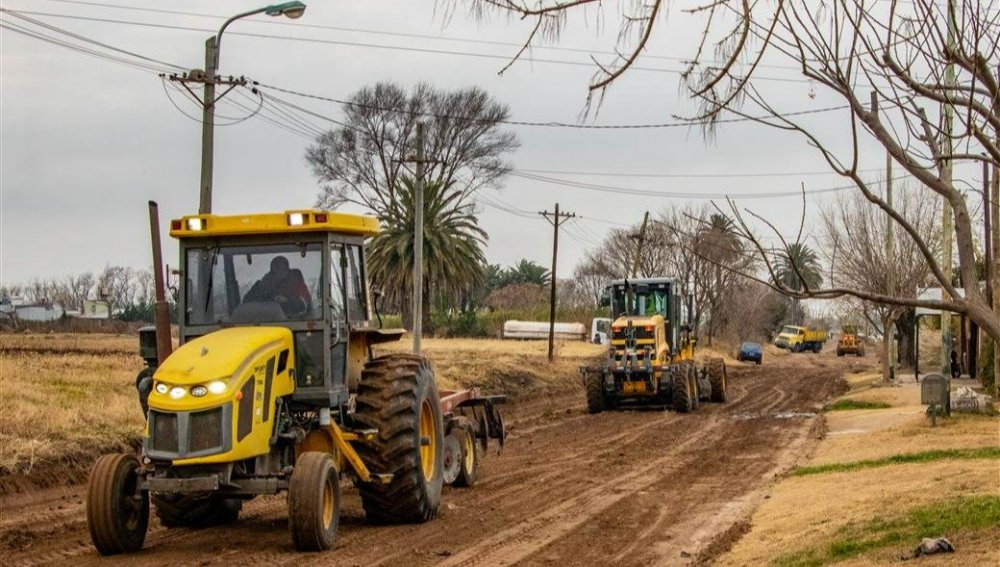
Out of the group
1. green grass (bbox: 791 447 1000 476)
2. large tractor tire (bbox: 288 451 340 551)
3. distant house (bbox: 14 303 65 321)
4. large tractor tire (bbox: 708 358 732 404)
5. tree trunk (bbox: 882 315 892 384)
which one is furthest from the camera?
distant house (bbox: 14 303 65 321)

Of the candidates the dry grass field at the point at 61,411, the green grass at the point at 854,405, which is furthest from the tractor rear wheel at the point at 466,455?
the green grass at the point at 854,405

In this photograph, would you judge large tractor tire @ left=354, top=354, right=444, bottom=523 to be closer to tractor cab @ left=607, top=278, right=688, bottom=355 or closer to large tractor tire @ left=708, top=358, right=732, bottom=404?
tractor cab @ left=607, top=278, right=688, bottom=355

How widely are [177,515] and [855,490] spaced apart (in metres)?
7.58

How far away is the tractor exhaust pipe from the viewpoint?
12047 millimetres

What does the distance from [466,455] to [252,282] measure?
4401 millimetres

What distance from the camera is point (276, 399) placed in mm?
11562

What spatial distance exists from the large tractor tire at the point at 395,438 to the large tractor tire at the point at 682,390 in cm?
1771

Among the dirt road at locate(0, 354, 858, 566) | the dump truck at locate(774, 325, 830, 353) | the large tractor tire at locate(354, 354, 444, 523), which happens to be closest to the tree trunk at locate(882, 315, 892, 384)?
the dirt road at locate(0, 354, 858, 566)

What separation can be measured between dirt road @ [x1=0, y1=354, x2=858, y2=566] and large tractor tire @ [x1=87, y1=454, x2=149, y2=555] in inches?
9.3

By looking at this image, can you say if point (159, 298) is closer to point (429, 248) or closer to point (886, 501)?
point (886, 501)

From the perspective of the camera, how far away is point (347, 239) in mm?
12680

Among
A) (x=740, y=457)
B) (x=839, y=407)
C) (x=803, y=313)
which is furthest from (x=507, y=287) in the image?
(x=740, y=457)

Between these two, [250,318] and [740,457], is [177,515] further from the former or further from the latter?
[740,457]

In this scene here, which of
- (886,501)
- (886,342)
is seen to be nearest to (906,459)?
(886,501)
